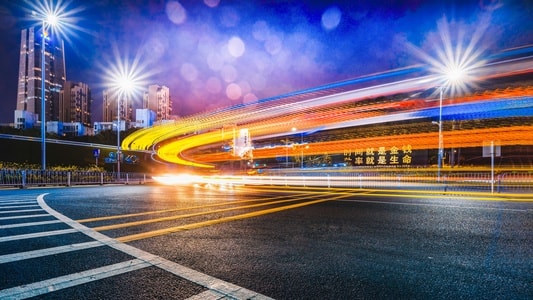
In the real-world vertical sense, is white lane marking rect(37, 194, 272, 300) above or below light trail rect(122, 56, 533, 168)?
below

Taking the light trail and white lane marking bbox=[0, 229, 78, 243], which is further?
the light trail

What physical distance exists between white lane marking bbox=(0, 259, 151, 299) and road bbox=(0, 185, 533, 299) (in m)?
0.01

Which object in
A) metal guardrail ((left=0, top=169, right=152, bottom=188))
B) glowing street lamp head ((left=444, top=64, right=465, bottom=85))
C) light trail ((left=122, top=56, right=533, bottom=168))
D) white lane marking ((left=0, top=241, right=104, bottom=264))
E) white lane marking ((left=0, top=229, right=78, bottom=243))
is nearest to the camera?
white lane marking ((left=0, top=241, right=104, bottom=264))

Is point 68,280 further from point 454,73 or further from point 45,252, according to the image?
point 454,73

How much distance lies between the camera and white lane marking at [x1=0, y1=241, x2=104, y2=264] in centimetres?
400

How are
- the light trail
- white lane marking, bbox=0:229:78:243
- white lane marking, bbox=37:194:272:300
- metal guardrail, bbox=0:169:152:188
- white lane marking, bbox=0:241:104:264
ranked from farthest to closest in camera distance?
the light trail < metal guardrail, bbox=0:169:152:188 < white lane marking, bbox=0:229:78:243 < white lane marking, bbox=0:241:104:264 < white lane marking, bbox=37:194:272:300

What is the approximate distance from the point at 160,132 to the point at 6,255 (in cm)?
4247

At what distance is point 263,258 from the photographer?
4.14 metres

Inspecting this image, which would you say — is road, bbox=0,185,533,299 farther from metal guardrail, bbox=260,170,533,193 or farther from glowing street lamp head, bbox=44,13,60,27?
glowing street lamp head, bbox=44,13,60,27

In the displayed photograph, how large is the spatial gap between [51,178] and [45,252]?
2047 centimetres

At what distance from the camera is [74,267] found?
3666 mm

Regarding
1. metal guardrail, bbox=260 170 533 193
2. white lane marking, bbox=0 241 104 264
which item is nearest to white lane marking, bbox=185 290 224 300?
white lane marking, bbox=0 241 104 264

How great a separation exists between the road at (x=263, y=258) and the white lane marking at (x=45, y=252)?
15 millimetres

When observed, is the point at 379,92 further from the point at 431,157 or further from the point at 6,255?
the point at 431,157
